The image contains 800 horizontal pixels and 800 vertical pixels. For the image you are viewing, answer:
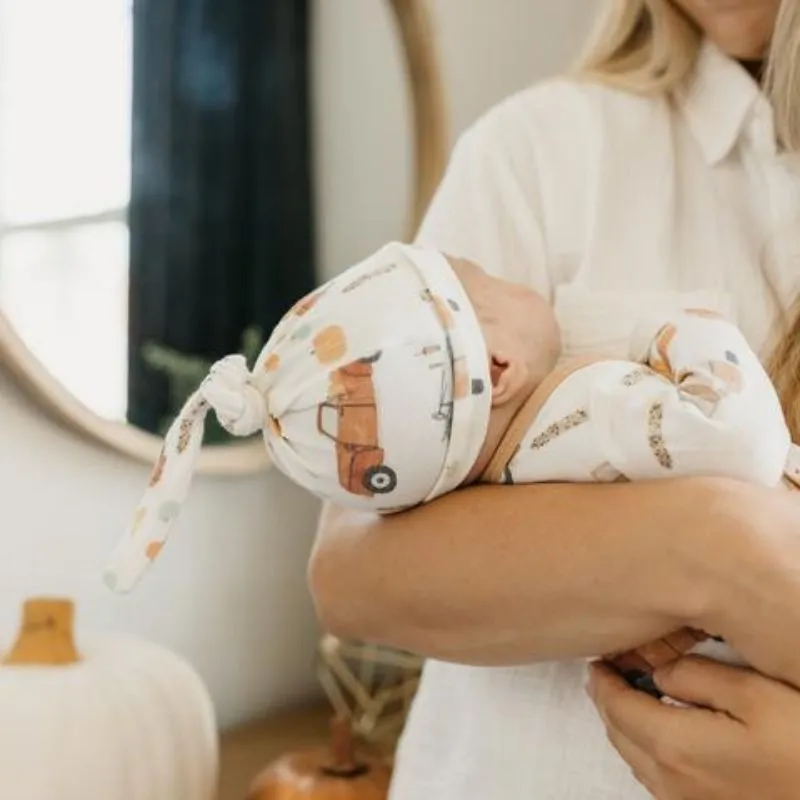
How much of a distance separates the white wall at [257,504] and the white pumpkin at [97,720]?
0.16 meters

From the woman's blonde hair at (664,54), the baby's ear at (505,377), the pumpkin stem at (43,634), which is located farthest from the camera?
the pumpkin stem at (43,634)

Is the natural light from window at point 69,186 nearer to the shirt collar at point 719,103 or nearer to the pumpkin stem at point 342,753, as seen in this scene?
the pumpkin stem at point 342,753

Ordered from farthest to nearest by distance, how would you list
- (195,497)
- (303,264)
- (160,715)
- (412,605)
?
1. (303,264)
2. (195,497)
3. (160,715)
4. (412,605)

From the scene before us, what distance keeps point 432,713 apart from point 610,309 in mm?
345

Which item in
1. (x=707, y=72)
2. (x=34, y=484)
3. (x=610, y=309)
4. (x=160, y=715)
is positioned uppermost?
(x=707, y=72)

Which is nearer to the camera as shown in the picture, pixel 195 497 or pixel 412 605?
pixel 412 605

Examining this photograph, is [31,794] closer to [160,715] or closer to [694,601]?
[160,715]

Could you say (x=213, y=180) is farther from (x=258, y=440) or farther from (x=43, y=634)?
(x=43, y=634)

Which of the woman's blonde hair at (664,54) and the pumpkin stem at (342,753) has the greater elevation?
the woman's blonde hair at (664,54)

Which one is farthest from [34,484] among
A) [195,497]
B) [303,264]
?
[303,264]

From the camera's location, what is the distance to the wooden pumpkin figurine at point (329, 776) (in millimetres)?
1390

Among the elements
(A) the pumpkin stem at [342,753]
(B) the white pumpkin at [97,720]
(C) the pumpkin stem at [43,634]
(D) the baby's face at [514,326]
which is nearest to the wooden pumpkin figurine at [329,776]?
(A) the pumpkin stem at [342,753]

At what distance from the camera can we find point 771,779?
2.52 ft

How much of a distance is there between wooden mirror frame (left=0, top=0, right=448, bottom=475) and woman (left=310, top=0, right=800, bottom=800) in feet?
1.43
